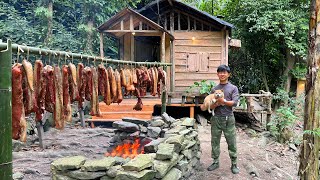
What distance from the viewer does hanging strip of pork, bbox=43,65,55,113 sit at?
323 centimetres

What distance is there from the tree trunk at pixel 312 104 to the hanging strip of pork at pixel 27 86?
13.7 feet

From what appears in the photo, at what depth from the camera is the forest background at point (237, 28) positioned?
15312mm

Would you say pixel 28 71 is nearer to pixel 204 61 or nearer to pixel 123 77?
pixel 123 77

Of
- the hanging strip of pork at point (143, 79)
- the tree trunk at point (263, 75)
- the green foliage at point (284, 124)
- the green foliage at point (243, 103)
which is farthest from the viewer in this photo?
the tree trunk at point (263, 75)

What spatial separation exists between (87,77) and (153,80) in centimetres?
303

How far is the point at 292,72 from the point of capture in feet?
57.5

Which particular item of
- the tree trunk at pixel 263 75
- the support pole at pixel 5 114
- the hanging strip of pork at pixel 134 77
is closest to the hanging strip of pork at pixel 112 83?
the hanging strip of pork at pixel 134 77

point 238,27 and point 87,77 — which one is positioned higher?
point 238,27

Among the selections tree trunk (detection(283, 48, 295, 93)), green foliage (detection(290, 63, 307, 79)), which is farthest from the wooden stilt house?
green foliage (detection(290, 63, 307, 79))

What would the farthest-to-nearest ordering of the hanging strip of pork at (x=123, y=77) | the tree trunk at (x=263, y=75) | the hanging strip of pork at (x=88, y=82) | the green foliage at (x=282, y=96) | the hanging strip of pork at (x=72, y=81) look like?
the tree trunk at (x=263, y=75) < the green foliage at (x=282, y=96) < the hanging strip of pork at (x=123, y=77) < the hanging strip of pork at (x=88, y=82) < the hanging strip of pork at (x=72, y=81)

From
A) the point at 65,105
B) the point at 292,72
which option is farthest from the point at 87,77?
the point at 292,72

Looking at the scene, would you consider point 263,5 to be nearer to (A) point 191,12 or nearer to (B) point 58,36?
(A) point 191,12

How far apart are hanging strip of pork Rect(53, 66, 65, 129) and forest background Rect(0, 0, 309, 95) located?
39.9 ft

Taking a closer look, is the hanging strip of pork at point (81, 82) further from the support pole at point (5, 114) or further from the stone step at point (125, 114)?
the stone step at point (125, 114)
